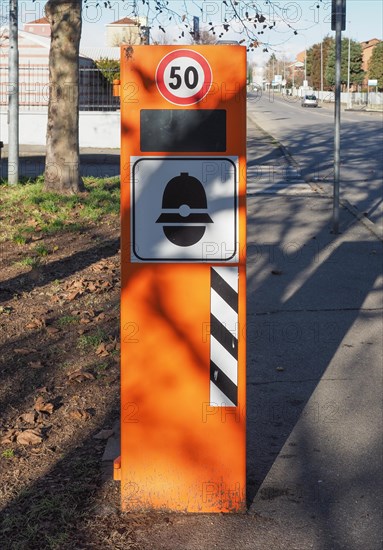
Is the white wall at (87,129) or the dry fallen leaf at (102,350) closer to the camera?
the dry fallen leaf at (102,350)

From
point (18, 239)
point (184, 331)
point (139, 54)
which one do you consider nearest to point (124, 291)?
point (184, 331)

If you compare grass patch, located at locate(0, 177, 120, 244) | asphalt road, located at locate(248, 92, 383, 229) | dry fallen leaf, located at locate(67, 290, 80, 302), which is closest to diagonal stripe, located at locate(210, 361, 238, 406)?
dry fallen leaf, located at locate(67, 290, 80, 302)

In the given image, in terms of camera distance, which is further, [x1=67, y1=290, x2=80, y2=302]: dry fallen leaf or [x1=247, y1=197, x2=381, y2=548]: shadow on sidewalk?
[x1=67, y1=290, x2=80, y2=302]: dry fallen leaf

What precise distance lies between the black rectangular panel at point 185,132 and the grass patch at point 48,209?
290 inches

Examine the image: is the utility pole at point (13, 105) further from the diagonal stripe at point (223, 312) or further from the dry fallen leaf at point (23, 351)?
the diagonal stripe at point (223, 312)

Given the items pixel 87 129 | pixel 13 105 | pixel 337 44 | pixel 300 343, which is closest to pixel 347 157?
pixel 87 129

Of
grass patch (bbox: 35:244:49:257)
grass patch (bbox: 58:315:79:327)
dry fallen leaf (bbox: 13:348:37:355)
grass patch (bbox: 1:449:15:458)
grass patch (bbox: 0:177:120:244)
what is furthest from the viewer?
grass patch (bbox: 0:177:120:244)

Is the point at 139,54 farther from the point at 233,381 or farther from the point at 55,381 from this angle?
the point at 55,381

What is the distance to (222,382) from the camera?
424 centimetres

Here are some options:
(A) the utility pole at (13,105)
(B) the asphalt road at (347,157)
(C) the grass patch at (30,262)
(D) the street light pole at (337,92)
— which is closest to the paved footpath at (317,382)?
(D) the street light pole at (337,92)

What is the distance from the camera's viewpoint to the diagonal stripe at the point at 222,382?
423cm

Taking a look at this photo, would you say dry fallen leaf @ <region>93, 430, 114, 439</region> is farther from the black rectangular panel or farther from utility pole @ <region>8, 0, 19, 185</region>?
utility pole @ <region>8, 0, 19, 185</region>

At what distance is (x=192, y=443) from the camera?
4.25 meters

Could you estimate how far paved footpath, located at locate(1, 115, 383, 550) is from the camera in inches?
165
